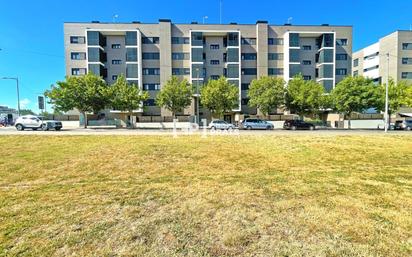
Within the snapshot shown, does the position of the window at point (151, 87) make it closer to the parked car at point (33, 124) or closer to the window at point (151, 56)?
the window at point (151, 56)

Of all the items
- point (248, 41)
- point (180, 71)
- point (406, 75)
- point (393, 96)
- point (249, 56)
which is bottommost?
point (393, 96)

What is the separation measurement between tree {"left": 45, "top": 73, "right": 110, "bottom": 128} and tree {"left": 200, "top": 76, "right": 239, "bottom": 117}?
16.9 metres

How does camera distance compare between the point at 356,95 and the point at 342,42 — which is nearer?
the point at 356,95

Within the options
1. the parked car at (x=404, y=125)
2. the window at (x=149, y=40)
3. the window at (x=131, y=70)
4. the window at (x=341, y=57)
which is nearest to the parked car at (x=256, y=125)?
the parked car at (x=404, y=125)

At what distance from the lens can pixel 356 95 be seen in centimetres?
3628

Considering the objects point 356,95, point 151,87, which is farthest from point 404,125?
point 151,87

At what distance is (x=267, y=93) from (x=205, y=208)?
3681 cm

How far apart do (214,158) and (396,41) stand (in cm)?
6576

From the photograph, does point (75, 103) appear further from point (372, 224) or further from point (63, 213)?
point (372, 224)

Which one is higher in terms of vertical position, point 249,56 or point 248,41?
point 248,41

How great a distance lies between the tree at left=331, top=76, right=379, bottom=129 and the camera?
3597 cm

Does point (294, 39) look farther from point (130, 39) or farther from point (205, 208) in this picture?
point (205, 208)

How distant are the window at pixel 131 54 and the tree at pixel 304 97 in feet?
105

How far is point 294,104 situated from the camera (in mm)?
40750
